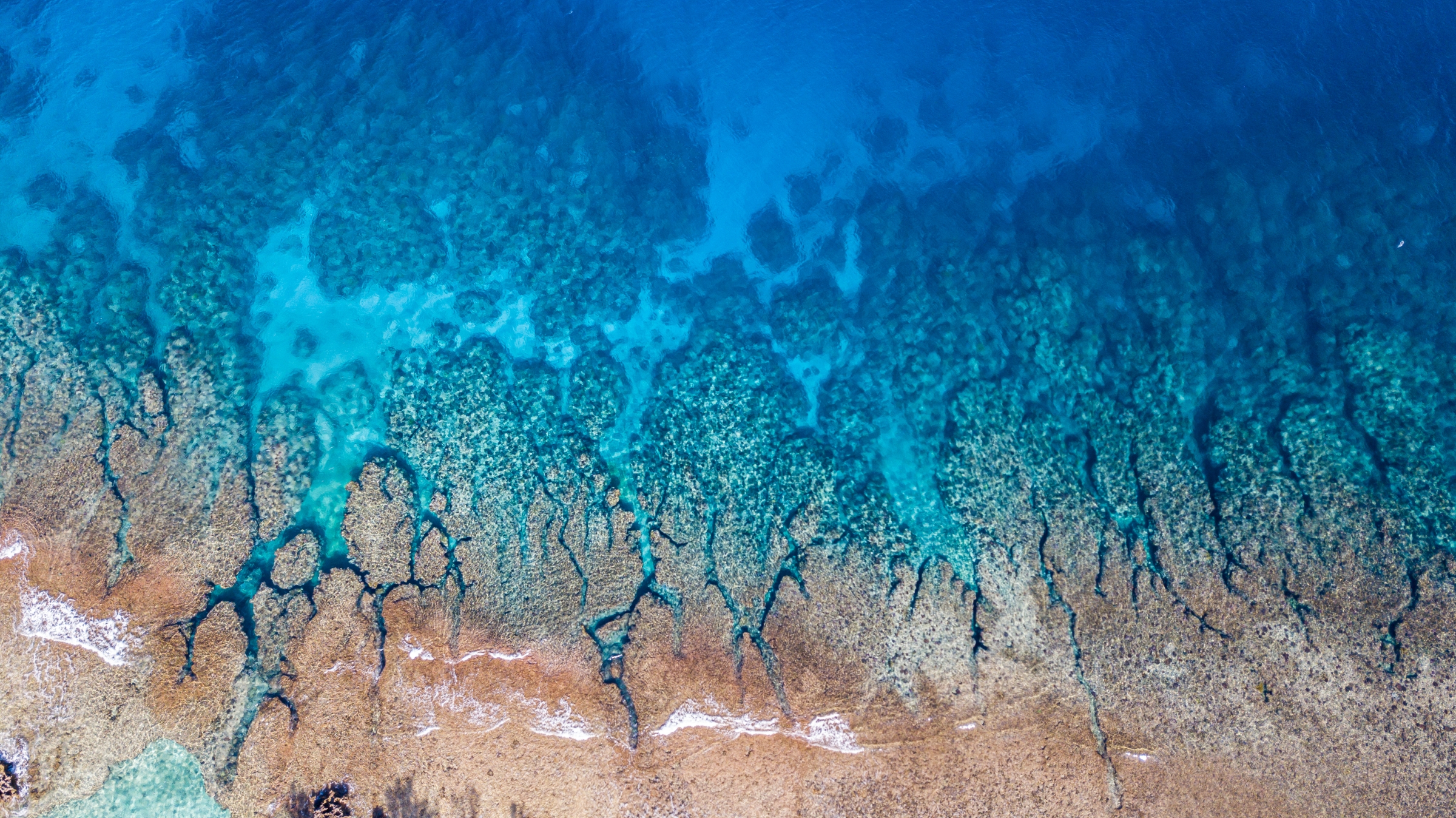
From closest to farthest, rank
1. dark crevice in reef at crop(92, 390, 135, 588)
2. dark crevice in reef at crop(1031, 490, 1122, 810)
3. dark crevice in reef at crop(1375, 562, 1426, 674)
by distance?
1. dark crevice in reef at crop(1031, 490, 1122, 810)
2. dark crevice in reef at crop(1375, 562, 1426, 674)
3. dark crevice in reef at crop(92, 390, 135, 588)

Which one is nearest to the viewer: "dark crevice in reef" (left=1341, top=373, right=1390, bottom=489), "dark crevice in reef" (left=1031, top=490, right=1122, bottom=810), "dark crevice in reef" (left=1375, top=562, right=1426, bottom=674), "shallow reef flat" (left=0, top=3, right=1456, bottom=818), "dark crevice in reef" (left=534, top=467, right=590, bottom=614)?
"dark crevice in reef" (left=1031, top=490, right=1122, bottom=810)

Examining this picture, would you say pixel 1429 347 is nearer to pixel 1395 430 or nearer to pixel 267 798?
pixel 1395 430

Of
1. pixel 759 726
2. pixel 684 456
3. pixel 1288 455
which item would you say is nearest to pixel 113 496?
pixel 684 456

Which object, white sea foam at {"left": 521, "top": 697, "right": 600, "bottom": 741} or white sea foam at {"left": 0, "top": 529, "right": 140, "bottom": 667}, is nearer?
white sea foam at {"left": 521, "top": 697, "right": 600, "bottom": 741}

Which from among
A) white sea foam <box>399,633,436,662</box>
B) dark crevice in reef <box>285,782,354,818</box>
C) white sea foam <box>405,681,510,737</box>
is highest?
white sea foam <box>399,633,436,662</box>

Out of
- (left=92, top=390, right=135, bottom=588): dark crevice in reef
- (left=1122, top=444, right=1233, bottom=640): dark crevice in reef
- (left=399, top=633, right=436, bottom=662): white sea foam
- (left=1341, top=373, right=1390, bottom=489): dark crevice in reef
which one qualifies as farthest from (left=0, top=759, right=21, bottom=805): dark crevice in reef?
(left=1341, top=373, right=1390, bottom=489): dark crevice in reef

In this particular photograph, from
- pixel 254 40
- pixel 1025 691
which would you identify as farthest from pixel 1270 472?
pixel 254 40

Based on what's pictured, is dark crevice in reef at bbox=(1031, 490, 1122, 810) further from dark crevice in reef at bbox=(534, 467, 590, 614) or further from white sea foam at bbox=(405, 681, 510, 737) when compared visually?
white sea foam at bbox=(405, 681, 510, 737)
